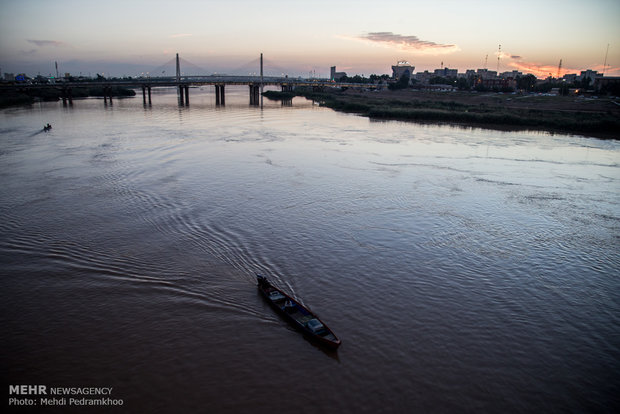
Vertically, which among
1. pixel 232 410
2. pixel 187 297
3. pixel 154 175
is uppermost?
pixel 154 175

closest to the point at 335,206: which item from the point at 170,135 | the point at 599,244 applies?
the point at 599,244

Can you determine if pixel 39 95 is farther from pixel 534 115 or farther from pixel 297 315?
pixel 297 315

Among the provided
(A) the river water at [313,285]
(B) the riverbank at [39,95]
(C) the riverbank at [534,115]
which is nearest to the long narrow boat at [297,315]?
(A) the river water at [313,285]

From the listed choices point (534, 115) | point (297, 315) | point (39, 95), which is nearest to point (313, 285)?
point (297, 315)

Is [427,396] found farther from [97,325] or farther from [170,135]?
[170,135]

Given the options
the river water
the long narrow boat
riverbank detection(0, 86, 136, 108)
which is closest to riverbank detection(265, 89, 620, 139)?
the river water

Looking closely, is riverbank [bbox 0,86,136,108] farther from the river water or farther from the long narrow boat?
the long narrow boat
